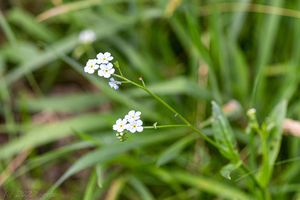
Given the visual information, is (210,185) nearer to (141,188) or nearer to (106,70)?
(141,188)

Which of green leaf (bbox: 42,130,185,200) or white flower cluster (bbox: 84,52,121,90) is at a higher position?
green leaf (bbox: 42,130,185,200)

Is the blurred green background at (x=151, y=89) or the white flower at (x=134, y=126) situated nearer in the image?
the white flower at (x=134, y=126)

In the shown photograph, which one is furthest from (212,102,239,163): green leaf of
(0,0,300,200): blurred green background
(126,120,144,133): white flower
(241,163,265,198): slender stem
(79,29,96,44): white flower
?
(79,29,96,44): white flower

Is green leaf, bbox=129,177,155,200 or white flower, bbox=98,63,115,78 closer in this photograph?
white flower, bbox=98,63,115,78

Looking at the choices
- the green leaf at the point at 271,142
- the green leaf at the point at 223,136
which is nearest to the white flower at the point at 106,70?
the green leaf at the point at 223,136

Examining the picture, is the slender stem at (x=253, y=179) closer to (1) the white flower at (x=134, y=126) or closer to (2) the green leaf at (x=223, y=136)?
(2) the green leaf at (x=223, y=136)

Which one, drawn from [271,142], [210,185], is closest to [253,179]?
[271,142]

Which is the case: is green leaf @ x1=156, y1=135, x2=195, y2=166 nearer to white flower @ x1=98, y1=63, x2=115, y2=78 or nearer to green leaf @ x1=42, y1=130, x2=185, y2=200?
green leaf @ x1=42, y1=130, x2=185, y2=200
